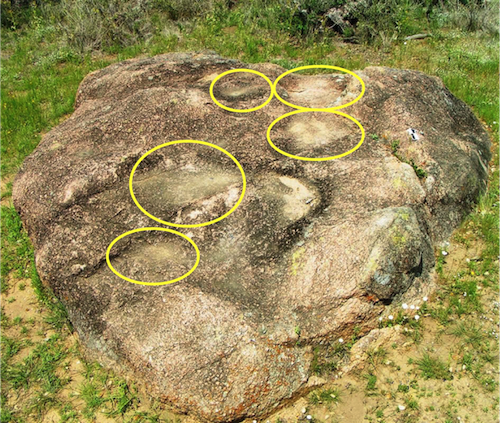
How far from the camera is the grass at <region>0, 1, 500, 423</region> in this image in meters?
4.07

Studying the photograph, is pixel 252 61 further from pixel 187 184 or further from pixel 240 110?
pixel 187 184

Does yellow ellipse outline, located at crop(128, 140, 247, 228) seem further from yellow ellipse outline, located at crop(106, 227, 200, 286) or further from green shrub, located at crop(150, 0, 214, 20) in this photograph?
green shrub, located at crop(150, 0, 214, 20)

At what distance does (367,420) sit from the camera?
3834 millimetres

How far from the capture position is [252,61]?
347 inches

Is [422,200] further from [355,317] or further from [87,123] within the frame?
[87,123]

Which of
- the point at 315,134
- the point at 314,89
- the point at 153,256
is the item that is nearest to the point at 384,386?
the point at 153,256

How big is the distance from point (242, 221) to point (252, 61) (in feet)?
16.5

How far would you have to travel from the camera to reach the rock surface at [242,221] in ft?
12.8

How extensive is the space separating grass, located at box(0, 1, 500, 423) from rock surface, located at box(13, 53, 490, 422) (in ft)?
0.91

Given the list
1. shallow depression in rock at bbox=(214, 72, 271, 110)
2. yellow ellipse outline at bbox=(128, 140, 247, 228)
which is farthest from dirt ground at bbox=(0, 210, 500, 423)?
shallow depression in rock at bbox=(214, 72, 271, 110)

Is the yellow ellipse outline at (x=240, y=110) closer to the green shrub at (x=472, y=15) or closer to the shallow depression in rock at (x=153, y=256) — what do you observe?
the shallow depression in rock at (x=153, y=256)

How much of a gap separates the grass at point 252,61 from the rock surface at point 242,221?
10.9 inches

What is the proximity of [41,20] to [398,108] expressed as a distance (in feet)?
27.7

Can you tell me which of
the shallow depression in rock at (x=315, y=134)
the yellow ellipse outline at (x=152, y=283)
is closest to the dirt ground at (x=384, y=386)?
the yellow ellipse outline at (x=152, y=283)
